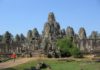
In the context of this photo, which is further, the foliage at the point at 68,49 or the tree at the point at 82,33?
the tree at the point at 82,33

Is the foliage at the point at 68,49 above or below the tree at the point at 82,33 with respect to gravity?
below

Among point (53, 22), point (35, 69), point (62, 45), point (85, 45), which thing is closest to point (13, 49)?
point (53, 22)

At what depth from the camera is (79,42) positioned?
7575 centimetres

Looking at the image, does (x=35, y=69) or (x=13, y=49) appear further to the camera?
(x=13, y=49)

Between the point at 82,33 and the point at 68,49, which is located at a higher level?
the point at 82,33

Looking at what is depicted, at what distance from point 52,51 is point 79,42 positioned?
28354 millimetres

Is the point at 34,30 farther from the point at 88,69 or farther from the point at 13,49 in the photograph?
the point at 88,69

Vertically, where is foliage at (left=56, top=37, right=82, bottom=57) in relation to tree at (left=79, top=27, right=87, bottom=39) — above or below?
below

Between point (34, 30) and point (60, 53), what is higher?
point (34, 30)

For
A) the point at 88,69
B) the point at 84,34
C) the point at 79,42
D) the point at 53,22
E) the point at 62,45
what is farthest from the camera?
the point at 84,34

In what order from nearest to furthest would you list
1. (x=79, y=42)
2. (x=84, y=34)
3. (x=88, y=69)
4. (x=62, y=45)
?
(x=88, y=69), (x=62, y=45), (x=79, y=42), (x=84, y=34)

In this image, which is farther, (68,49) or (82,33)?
(82,33)

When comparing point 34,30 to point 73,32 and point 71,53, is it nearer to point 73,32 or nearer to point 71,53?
point 73,32

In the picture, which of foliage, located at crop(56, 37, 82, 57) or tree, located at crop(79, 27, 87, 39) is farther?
tree, located at crop(79, 27, 87, 39)
